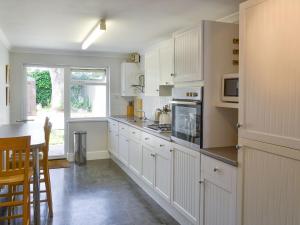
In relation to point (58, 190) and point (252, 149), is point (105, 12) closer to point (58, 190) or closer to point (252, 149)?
point (252, 149)

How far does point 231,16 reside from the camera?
3.24 metres

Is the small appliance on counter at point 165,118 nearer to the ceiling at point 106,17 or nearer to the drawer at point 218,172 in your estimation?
the ceiling at point 106,17

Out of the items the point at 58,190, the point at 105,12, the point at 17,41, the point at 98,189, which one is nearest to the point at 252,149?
the point at 105,12

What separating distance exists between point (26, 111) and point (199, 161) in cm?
446

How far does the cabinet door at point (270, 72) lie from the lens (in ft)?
5.46

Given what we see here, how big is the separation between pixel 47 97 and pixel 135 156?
2.73 meters

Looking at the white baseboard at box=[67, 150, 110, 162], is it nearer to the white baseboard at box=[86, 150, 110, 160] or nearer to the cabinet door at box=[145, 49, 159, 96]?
the white baseboard at box=[86, 150, 110, 160]

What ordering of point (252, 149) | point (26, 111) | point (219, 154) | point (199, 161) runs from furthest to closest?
point (26, 111) < point (199, 161) < point (219, 154) < point (252, 149)

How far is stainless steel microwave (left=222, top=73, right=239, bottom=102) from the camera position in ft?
8.16

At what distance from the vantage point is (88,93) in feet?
21.2

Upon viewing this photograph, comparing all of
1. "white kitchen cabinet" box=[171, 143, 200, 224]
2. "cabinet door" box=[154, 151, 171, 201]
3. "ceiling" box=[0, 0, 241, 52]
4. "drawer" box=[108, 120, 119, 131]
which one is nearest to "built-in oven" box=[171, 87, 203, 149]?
"white kitchen cabinet" box=[171, 143, 200, 224]

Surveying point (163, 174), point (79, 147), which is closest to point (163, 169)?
point (163, 174)

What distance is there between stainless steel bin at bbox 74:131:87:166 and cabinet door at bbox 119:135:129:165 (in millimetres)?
989

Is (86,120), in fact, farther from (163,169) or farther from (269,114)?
(269,114)
